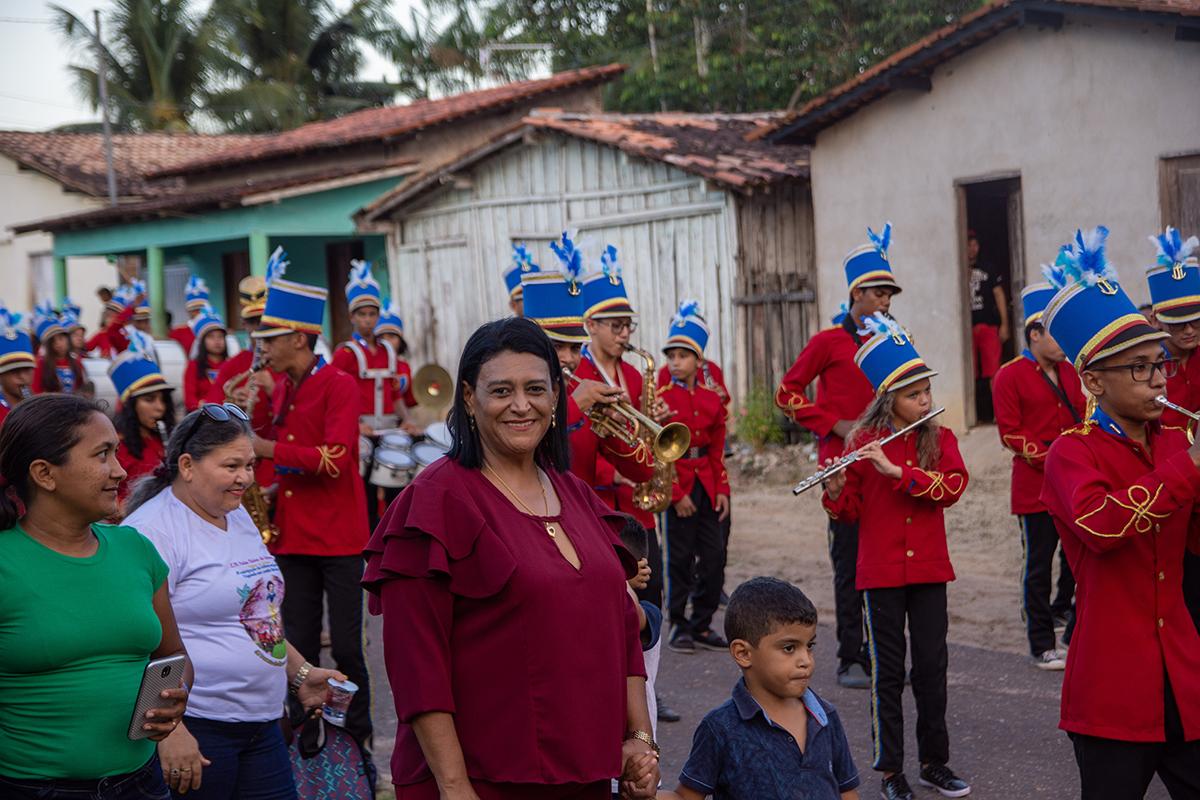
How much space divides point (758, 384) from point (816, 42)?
9.95 meters

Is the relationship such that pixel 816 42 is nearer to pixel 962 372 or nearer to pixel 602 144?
pixel 602 144

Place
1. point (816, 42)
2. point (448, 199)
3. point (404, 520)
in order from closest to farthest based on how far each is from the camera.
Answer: point (404, 520), point (448, 199), point (816, 42)

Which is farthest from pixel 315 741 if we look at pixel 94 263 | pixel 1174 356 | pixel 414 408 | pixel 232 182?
pixel 94 263

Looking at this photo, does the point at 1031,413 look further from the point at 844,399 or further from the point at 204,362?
the point at 204,362

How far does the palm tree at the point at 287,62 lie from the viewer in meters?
36.6

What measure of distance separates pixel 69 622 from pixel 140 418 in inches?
154

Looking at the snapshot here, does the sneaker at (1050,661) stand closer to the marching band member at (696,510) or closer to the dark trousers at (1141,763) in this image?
the marching band member at (696,510)

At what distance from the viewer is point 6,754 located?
3.77 metres

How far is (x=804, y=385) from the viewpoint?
854cm

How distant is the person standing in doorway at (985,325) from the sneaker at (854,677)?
7.27 m

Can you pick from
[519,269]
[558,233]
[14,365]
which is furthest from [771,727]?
[558,233]

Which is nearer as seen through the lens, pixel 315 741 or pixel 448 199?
pixel 315 741

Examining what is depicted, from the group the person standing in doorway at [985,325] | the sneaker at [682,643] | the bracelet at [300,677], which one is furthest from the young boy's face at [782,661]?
the person standing in doorway at [985,325]

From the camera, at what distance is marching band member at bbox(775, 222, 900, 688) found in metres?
8.30
